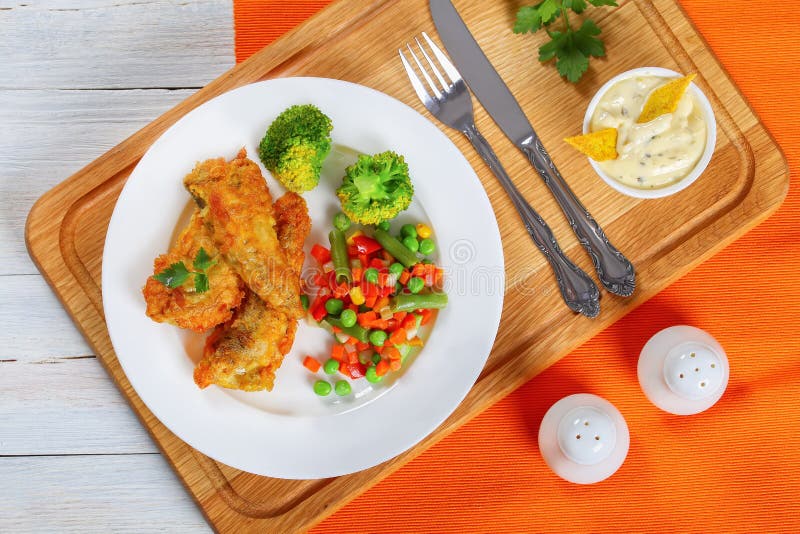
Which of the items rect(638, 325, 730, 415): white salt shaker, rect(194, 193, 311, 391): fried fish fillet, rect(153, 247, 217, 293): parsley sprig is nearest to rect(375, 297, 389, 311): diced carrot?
rect(194, 193, 311, 391): fried fish fillet

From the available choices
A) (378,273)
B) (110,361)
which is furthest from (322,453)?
(110,361)

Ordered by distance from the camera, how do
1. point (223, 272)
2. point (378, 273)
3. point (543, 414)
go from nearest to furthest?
point (223, 272), point (378, 273), point (543, 414)

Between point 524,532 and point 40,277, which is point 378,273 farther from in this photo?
point 40,277

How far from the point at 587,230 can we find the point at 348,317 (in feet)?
4.32

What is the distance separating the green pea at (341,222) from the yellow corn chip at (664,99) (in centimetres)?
151

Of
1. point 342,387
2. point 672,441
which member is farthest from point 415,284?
point 672,441

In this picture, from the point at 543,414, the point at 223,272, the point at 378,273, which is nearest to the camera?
the point at 223,272

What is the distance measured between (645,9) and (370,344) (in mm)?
2297

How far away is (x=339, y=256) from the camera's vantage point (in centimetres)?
348

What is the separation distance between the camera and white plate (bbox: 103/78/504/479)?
3.37 m

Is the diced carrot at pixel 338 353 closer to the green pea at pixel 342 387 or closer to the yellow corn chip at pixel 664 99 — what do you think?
the green pea at pixel 342 387

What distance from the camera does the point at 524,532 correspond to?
3857 mm

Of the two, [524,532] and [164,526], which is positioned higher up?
[164,526]

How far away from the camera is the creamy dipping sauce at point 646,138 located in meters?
3.34
